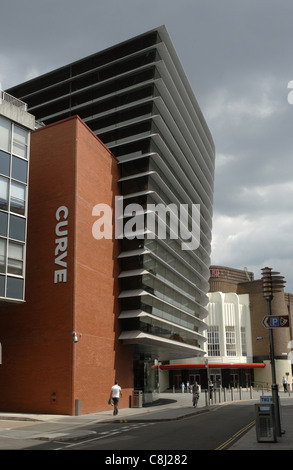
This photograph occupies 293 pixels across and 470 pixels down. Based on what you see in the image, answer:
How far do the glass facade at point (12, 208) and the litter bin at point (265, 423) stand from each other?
1571 centimetres

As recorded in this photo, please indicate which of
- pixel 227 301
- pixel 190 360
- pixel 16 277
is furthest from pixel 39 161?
pixel 227 301

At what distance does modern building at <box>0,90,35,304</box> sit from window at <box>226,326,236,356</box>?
5448 centimetres

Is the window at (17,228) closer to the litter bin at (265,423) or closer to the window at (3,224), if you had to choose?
the window at (3,224)

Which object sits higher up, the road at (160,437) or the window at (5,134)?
the window at (5,134)

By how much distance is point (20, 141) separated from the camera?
28.9 meters

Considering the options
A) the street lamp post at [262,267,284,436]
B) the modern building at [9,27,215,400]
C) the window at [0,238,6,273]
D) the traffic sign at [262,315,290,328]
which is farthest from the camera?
the modern building at [9,27,215,400]

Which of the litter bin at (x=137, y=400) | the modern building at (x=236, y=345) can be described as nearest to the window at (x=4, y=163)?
the litter bin at (x=137, y=400)

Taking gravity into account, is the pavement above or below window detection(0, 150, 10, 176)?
below

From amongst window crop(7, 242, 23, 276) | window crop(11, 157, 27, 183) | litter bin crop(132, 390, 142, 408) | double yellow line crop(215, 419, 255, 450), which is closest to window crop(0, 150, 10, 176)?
window crop(11, 157, 27, 183)

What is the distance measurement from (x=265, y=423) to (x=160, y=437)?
3.92 m

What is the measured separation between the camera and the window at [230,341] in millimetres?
75562

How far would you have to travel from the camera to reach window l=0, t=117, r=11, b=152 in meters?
27.6

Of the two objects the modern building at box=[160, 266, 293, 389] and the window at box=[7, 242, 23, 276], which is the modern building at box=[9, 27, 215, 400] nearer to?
the window at box=[7, 242, 23, 276]

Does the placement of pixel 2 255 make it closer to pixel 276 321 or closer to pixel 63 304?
pixel 63 304
